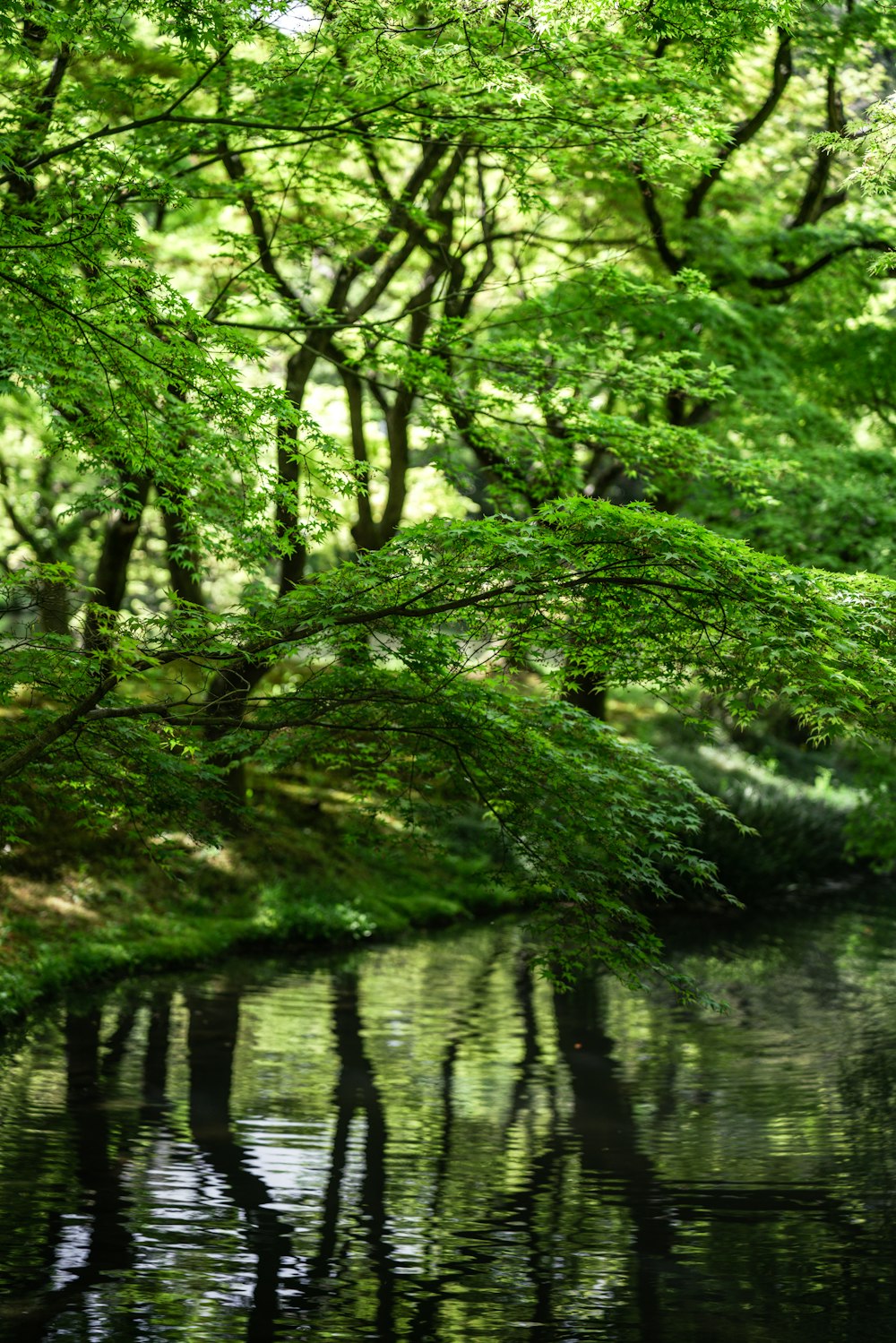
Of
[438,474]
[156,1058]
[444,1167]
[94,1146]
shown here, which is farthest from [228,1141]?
[438,474]

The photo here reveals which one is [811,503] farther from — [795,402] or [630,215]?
[630,215]

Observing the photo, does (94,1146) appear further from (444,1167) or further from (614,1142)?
(614,1142)

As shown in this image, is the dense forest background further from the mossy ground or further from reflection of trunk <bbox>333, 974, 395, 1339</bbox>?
reflection of trunk <bbox>333, 974, 395, 1339</bbox>

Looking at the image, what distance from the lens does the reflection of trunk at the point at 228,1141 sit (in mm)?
6336

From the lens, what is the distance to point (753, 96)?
1738cm

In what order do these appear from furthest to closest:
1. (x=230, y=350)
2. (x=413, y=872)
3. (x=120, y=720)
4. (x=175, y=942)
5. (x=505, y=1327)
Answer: (x=413, y=872)
(x=175, y=942)
(x=230, y=350)
(x=120, y=720)
(x=505, y=1327)

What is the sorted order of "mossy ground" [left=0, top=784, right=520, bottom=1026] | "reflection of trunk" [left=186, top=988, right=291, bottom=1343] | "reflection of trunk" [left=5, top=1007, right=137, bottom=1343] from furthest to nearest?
1. "mossy ground" [left=0, top=784, right=520, bottom=1026]
2. "reflection of trunk" [left=186, top=988, right=291, bottom=1343]
3. "reflection of trunk" [left=5, top=1007, right=137, bottom=1343]

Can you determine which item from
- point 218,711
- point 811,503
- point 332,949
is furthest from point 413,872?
point 218,711

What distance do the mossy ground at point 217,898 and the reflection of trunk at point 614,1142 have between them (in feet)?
6.40

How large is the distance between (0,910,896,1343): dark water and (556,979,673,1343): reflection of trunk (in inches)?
1.1

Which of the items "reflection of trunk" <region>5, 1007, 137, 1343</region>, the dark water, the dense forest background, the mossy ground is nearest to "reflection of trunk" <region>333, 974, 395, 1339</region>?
the dark water

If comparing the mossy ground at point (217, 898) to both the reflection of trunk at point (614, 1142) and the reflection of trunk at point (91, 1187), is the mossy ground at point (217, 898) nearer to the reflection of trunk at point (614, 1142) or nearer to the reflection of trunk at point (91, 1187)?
the reflection of trunk at point (91, 1187)

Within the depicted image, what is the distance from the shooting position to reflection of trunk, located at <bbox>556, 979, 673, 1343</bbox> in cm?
675

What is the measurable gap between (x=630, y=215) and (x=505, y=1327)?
1449 centimetres
